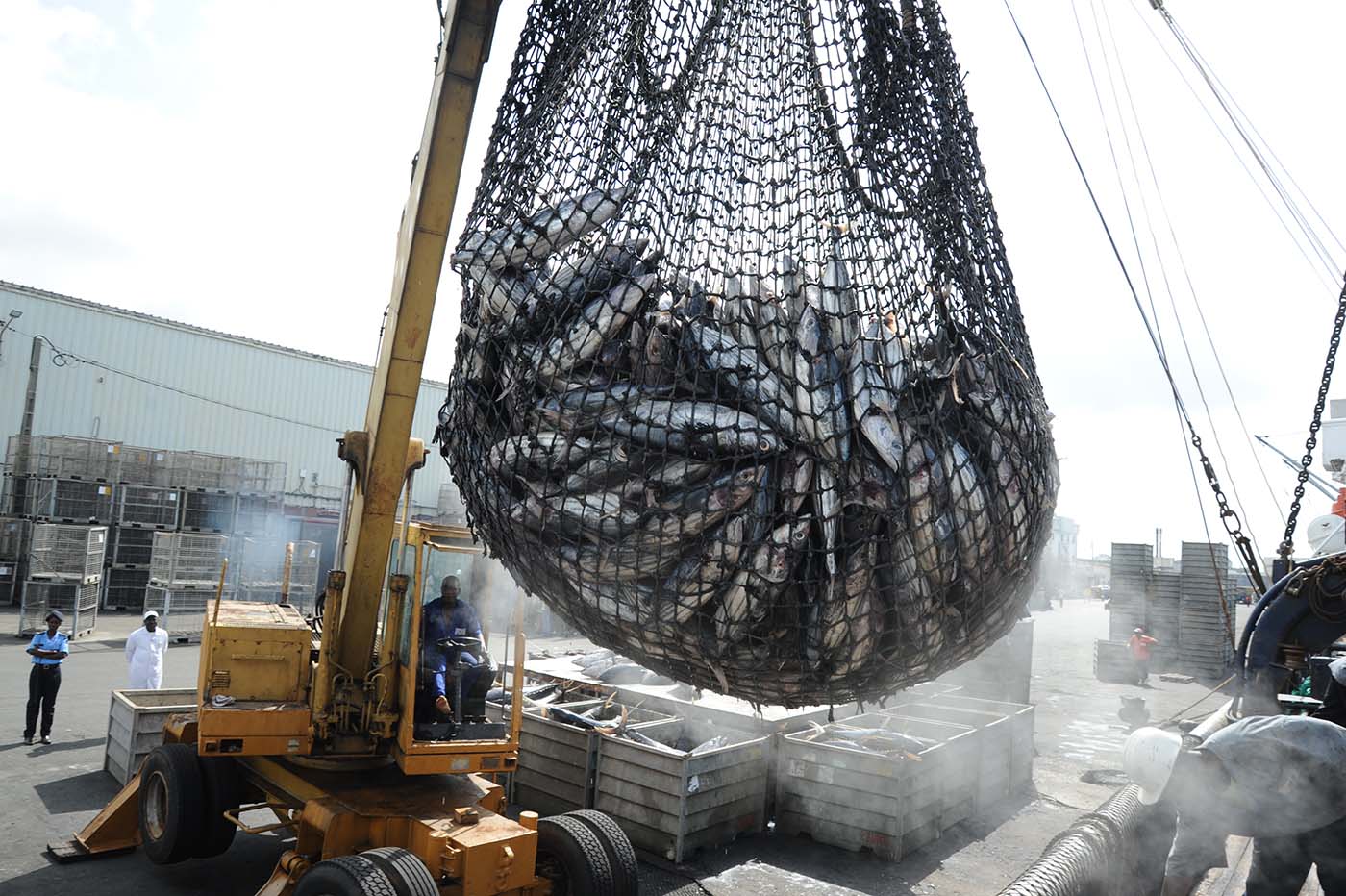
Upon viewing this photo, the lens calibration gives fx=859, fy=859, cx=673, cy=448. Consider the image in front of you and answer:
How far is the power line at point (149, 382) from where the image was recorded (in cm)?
2405

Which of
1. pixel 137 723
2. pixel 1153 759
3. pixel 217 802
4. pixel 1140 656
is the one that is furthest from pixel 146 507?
pixel 1140 656

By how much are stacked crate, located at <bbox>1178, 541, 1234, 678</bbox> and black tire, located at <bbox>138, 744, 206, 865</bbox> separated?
22755 mm

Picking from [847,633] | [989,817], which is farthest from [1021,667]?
[847,633]

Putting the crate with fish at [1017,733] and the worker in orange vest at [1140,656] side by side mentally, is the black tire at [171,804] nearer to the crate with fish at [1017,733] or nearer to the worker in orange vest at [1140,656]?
the crate with fish at [1017,733]

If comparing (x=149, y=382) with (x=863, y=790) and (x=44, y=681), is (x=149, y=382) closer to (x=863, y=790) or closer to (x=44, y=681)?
(x=44, y=681)

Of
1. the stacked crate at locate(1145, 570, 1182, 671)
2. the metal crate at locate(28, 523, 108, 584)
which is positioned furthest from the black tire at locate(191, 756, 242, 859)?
the stacked crate at locate(1145, 570, 1182, 671)

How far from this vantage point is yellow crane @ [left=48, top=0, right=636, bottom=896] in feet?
15.9

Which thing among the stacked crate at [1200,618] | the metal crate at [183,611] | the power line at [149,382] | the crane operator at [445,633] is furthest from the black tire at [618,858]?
the power line at [149,382]

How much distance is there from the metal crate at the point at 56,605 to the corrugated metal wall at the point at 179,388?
30.6ft

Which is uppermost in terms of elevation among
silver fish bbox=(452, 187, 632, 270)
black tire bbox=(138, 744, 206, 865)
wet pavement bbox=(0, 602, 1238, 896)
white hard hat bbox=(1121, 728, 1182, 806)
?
silver fish bbox=(452, 187, 632, 270)

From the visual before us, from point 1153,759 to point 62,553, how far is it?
1942 centimetres

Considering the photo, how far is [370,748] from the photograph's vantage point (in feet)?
19.8

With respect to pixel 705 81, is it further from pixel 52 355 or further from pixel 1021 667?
pixel 52 355

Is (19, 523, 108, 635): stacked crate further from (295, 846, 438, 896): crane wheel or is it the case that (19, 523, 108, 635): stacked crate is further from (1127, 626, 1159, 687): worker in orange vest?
(1127, 626, 1159, 687): worker in orange vest
